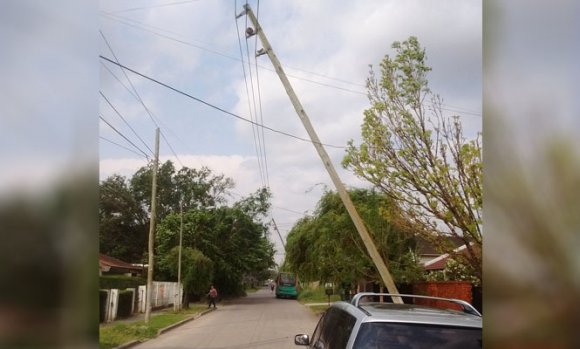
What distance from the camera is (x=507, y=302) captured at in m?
1.03

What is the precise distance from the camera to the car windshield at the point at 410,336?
13.6ft

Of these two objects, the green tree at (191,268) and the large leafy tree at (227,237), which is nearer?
the green tree at (191,268)

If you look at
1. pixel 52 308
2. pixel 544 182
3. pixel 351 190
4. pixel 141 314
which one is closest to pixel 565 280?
pixel 544 182

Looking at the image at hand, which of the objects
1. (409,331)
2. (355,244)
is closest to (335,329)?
(409,331)

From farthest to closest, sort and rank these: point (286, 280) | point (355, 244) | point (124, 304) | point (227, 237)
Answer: point (286, 280) → point (227, 237) → point (124, 304) → point (355, 244)

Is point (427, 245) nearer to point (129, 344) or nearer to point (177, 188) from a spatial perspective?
point (129, 344)

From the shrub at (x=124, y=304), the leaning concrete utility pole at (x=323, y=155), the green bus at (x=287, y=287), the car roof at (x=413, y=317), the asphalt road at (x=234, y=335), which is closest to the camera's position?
the car roof at (x=413, y=317)

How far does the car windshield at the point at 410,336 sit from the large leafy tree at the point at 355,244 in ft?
49.4

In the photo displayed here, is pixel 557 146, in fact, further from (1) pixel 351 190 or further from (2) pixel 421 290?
(1) pixel 351 190

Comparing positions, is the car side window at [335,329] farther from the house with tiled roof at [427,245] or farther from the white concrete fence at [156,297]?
the white concrete fence at [156,297]

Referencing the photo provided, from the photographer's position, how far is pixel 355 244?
22.3 m

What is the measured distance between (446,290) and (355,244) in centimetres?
684

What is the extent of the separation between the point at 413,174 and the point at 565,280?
8.90 m

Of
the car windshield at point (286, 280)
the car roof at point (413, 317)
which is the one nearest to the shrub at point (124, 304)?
the car roof at point (413, 317)
